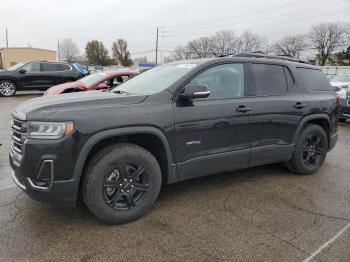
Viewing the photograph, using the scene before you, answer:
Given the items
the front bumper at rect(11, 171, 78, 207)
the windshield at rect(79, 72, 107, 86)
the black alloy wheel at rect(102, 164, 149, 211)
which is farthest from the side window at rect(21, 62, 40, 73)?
the black alloy wheel at rect(102, 164, 149, 211)

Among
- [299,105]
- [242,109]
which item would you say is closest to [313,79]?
[299,105]

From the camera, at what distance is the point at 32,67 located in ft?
45.5

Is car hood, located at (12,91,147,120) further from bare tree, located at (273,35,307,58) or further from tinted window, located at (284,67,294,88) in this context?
bare tree, located at (273,35,307,58)

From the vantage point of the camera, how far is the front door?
3.38m

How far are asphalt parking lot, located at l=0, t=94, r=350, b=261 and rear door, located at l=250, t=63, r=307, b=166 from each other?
1.66ft

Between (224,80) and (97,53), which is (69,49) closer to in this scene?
(97,53)

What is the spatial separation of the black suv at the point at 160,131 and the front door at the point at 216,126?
0.04ft

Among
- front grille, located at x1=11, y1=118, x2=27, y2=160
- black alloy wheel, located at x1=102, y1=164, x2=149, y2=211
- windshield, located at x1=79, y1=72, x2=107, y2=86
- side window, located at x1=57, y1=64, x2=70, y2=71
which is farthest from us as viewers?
side window, located at x1=57, y1=64, x2=70, y2=71

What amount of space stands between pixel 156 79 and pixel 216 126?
988 mm

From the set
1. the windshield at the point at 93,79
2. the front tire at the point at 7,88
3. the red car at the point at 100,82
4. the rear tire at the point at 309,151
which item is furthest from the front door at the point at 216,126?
the front tire at the point at 7,88

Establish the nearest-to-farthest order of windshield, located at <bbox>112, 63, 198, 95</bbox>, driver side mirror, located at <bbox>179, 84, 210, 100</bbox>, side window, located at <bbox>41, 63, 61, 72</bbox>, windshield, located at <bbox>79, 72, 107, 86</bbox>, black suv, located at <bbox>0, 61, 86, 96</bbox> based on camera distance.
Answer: driver side mirror, located at <bbox>179, 84, 210, 100</bbox>
windshield, located at <bbox>112, 63, 198, 95</bbox>
windshield, located at <bbox>79, 72, 107, 86</bbox>
black suv, located at <bbox>0, 61, 86, 96</bbox>
side window, located at <bbox>41, 63, 61, 72</bbox>

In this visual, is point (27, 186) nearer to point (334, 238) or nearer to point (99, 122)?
point (99, 122)

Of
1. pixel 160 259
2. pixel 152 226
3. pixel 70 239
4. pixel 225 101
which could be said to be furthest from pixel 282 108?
pixel 70 239

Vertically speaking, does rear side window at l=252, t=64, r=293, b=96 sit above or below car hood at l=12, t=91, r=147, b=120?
above
